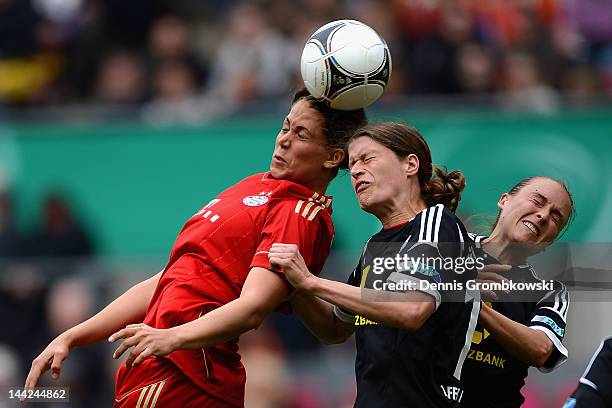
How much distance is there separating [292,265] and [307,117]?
1012 millimetres

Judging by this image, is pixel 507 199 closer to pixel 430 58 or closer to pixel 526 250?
pixel 526 250

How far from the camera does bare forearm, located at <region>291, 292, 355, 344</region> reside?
20.3ft

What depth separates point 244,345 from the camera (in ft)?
33.8

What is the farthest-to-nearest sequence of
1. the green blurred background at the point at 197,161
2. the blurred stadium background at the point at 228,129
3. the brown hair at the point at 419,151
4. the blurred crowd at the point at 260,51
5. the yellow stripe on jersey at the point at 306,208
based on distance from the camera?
the blurred crowd at the point at 260,51 < the green blurred background at the point at 197,161 < the blurred stadium background at the point at 228,129 < the yellow stripe on jersey at the point at 306,208 < the brown hair at the point at 419,151

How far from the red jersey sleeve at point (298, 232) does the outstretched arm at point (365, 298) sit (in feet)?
0.52

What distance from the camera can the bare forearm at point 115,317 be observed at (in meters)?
6.22

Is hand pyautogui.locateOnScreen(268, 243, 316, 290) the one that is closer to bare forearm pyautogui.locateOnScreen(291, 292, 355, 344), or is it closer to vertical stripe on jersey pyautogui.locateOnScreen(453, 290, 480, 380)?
bare forearm pyautogui.locateOnScreen(291, 292, 355, 344)

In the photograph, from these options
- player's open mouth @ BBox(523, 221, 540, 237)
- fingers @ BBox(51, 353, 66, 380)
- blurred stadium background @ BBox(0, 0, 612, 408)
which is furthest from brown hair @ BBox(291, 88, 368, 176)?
blurred stadium background @ BBox(0, 0, 612, 408)

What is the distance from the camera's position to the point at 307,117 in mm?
6219

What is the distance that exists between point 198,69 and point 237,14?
0.81m

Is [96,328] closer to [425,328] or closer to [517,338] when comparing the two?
[425,328]

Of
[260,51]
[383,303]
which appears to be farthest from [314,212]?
[260,51]

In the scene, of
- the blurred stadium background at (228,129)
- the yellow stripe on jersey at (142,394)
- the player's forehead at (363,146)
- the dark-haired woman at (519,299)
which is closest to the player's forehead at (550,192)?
the dark-haired woman at (519,299)

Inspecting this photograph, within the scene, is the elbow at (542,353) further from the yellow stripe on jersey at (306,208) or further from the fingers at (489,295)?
the yellow stripe on jersey at (306,208)
